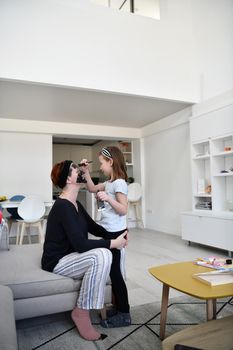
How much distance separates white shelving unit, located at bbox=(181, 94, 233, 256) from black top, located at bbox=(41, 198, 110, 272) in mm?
2616

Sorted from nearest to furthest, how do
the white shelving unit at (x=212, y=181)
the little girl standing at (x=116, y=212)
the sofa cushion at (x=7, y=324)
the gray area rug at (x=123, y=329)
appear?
the sofa cushion at (x=7, y=324) < the gray area rug at (x=123, y=329) < the little girl standing at (x=116, y=212) < the white shelving unit at (x=212, y=181)

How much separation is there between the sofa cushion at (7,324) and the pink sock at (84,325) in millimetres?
476

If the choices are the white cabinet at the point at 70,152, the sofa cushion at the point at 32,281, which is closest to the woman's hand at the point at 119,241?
the sofa cushion at the point at 32,281

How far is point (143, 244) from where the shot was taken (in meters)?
4.84

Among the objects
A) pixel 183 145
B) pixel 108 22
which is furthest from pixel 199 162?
pixel 108 22

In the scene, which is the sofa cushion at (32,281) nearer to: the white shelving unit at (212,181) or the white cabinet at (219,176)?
the white shelving unit at (212,181)

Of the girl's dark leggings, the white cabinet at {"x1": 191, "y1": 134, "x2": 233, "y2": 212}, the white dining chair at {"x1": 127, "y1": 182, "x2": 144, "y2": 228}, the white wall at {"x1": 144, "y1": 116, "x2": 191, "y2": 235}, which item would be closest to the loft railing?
the white wall at {"x1": 144, "y1": 116, "x2": 191, "y2": 235}

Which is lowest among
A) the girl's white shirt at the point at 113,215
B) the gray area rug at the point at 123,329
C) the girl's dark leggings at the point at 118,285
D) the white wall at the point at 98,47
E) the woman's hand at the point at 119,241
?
the gray area rug at the point at 123,329

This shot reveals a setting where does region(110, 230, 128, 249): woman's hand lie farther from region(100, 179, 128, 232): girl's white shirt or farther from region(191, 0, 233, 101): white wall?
region(191, 0, 233, 101): white wall

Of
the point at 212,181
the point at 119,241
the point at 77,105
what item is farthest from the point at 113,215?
the point at 77,105

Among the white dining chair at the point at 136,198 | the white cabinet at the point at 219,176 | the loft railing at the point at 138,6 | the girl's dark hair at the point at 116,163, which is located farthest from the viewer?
the white dining chair at the point at 136,198

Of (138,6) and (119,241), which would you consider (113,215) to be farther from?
(138,6)

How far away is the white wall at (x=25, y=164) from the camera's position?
5887 mm

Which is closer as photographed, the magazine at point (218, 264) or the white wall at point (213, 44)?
the magazine at point (218, 264)
